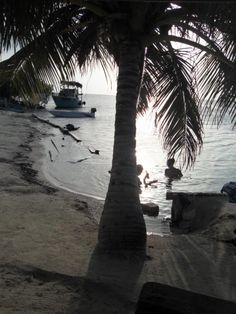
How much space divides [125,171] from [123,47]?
1691 mm

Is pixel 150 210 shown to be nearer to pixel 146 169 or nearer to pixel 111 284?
pixel 111 284

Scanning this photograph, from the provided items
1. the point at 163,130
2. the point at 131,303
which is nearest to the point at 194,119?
the point at 163,130

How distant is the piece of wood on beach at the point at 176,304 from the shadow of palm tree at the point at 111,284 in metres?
1.31

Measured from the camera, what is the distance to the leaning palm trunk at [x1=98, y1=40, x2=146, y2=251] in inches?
273

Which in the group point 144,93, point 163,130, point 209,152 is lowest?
point 209,152

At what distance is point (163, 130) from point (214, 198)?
7.68ft

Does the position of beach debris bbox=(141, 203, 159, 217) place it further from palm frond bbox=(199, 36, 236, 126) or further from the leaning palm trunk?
the leaning palm trunk

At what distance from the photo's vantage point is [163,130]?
31.6 feet

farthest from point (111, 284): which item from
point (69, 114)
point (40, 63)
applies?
point (69, 114)

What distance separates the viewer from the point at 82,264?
642 cm

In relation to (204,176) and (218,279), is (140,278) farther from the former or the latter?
(204,176)

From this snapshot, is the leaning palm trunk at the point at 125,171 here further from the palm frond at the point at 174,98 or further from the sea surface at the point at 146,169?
the sea surface at the point at 146,169

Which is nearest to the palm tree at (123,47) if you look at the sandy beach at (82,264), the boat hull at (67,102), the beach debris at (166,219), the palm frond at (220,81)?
the palm frond at (220,81)

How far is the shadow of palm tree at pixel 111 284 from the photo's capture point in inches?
199
